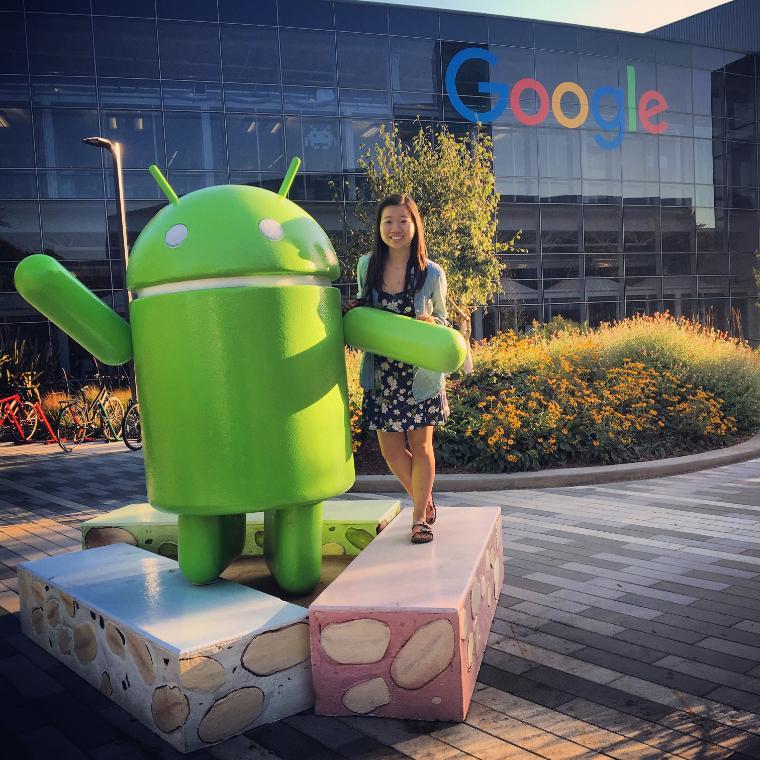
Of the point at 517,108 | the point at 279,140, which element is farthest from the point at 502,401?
the point at 517,108

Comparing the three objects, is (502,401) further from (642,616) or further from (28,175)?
(28,175)

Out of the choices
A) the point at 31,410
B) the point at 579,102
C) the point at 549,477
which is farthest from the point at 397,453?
the point at 579,102

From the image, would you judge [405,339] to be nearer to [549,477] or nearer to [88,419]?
[549,477]

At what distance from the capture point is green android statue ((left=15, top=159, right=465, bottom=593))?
319 centimetres

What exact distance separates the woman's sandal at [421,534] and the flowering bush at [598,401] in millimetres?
3807

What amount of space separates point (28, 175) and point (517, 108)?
48.4 ft

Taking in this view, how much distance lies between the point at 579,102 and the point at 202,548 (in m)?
26.1

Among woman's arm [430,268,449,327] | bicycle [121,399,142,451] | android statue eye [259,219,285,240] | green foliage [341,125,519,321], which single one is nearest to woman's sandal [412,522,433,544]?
woman's arm [430,268,449,327]

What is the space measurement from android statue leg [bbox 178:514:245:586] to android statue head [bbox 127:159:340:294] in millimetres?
1028

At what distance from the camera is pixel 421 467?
3904 mm

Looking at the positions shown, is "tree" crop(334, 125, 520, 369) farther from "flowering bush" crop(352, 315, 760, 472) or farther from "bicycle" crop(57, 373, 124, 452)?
"bicycle" crop(57, 373, 124, 452)

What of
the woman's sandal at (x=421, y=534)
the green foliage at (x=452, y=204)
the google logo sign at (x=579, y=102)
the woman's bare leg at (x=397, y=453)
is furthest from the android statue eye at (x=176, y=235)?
the google logo sign at (x=579, y=102)

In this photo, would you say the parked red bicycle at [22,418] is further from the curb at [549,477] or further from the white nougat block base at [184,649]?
the white nougat block base at [184,649]

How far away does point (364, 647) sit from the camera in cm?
295
